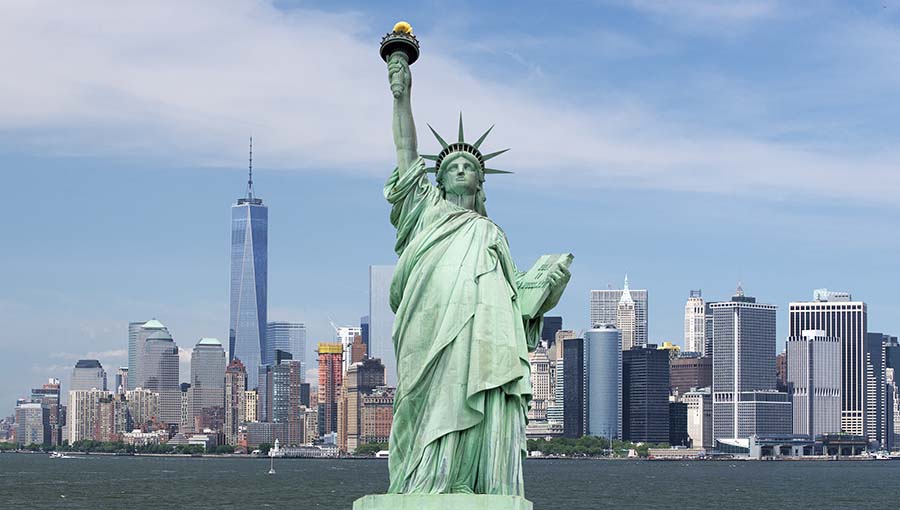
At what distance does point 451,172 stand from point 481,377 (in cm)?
212

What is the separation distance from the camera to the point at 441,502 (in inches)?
613

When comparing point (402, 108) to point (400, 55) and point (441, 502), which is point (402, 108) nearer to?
point (400, 55)

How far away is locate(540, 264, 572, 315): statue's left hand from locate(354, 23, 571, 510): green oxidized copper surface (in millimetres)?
13

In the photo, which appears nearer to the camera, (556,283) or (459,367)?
(459,367)

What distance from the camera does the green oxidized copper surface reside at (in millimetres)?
15797

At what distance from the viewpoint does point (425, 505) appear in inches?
614

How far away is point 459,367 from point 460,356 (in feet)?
0.31

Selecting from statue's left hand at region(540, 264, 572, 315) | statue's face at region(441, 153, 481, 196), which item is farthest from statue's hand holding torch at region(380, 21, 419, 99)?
statue's left hand at region(540, 264, 572, 315)

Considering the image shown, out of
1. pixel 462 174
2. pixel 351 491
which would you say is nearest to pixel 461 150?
pixel 462 174

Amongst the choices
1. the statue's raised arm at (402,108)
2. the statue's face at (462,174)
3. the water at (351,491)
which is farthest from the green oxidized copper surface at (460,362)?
the water at (351,491)

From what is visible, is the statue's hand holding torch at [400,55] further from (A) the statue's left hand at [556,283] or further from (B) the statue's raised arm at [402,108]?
(A) the statue's left hand at [556,283]

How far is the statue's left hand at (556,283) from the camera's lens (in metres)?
16.7

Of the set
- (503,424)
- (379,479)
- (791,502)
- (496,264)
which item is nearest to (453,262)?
(496,264)

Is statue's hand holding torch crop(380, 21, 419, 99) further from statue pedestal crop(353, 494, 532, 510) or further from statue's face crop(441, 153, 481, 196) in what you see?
statue pedestal crop(353, 494, 532, 510)
